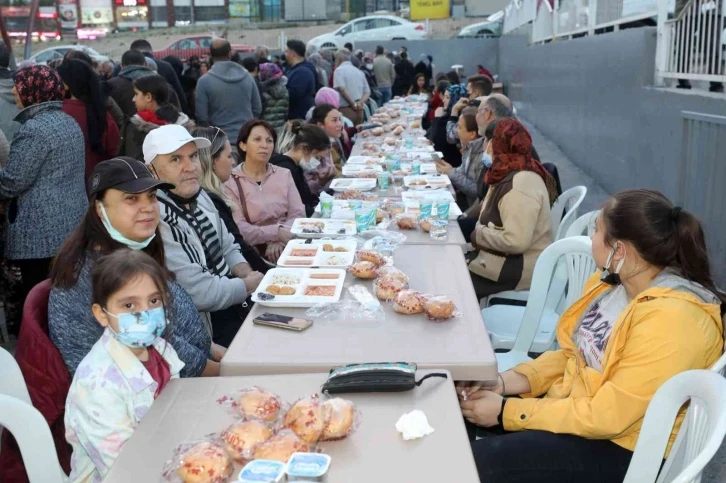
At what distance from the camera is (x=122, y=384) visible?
2.12 metres

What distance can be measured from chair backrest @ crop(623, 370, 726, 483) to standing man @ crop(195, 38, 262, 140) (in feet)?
20.0

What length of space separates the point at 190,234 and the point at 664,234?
2.00 meters

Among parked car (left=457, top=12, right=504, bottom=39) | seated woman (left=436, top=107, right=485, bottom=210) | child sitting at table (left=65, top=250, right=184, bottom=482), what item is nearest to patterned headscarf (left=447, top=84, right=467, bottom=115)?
seated woman (left=436, top=107, right=485, bottom=210)

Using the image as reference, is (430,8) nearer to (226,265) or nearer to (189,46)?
(189,46)

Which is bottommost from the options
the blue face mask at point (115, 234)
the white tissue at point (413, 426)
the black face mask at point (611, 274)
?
the white tissue at point (413, 426)

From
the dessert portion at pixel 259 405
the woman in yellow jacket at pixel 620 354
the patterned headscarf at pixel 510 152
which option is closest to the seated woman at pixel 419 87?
the patterned headscarf at pixel 510 152

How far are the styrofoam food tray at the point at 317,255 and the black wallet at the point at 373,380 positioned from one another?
1.23 m

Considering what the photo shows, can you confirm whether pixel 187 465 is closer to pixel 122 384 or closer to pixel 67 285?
pixel 122 384

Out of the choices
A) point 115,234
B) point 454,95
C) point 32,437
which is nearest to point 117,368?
point 32,437

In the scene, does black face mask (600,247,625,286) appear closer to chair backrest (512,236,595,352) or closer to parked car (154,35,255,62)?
chair backrest (512,236,595,352)

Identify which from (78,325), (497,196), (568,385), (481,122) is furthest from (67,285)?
(481,122)

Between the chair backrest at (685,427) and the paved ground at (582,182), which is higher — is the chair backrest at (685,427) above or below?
above

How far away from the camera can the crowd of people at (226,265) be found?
215 cm

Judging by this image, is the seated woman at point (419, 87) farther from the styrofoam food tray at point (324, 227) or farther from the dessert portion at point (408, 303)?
the dessert portion at point (408, 303)
